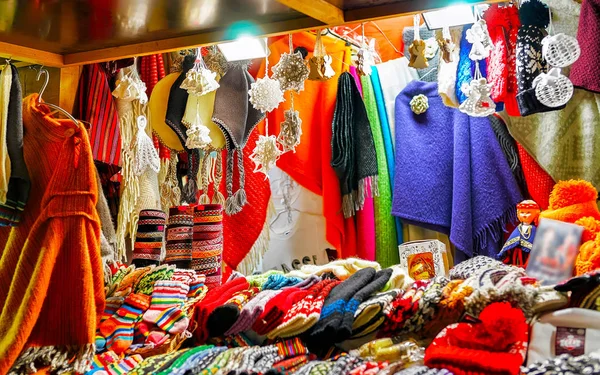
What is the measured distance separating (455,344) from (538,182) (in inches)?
52.7

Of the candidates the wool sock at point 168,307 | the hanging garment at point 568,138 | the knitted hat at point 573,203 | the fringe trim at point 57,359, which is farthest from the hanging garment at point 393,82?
the fringe trim at point 57,359

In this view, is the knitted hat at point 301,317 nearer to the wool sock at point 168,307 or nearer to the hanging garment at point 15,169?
the wool sock at point 168,307

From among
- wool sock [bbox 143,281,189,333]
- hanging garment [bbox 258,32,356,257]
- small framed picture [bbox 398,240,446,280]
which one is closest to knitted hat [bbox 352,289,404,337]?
wool sock [bbox 143,281,189,333]

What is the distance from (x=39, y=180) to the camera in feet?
5.48

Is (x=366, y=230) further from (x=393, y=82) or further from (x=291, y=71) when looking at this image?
(x=291, y=71)

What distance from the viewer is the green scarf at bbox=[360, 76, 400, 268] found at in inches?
110

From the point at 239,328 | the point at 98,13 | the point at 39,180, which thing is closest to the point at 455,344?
the point at 239,328

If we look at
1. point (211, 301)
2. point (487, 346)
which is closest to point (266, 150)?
point (211, 301)

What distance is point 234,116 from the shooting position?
2381 mm

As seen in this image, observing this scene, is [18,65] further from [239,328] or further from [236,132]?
[239,328]

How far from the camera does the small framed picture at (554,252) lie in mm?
1477

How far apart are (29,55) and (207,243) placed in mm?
704

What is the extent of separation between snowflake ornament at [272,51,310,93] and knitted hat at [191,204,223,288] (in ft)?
1.36

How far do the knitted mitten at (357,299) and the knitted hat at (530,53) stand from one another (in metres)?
0.67
